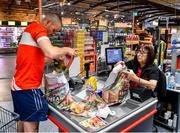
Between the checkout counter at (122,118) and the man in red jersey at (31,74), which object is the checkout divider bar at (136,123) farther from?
the man in red jersey at (31,74)

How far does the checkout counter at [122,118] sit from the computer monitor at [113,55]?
2.67m

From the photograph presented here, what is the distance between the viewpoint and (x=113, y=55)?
467 centimetres

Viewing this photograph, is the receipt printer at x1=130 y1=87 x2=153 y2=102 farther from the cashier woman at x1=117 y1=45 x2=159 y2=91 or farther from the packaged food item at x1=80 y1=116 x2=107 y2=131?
the packaged food item at x1=80 y1=116 x2=107 y2=131

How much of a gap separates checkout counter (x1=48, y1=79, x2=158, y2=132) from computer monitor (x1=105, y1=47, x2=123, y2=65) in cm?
267

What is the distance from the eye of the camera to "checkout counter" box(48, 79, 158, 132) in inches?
59.3


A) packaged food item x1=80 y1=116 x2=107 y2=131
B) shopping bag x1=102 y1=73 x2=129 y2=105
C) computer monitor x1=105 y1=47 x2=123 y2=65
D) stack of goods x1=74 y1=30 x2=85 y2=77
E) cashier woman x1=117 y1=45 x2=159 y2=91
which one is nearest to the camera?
packaged food item x1=80 y1=116 x2=107 y2=131

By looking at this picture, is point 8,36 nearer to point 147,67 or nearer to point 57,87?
point 147,67

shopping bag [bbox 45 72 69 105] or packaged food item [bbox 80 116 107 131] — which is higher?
shopping bag [bbox 45 72 69 105]

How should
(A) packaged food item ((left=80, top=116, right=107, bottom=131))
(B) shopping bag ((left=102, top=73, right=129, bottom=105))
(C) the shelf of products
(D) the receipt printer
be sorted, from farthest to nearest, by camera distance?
(C) the shelf of products < (D) the receipt printer < (B) shopping bag ((left=102, top=73, right=129, bottom=105)) < (A) packaged food item ((left=80, top=116, right=107, bottom=131))

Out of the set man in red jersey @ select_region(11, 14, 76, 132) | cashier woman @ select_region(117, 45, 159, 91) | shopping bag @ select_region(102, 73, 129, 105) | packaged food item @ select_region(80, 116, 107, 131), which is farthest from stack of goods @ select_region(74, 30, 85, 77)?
packaged food item @ select_region(80, 116, 107, 131)

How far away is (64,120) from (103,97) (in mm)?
444

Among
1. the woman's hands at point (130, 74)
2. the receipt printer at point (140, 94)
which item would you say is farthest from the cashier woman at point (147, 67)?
the receipt printer at point (140, 94)

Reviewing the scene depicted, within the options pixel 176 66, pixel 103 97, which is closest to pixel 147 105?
pixel 103 97

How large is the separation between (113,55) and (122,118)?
3.16 metres
